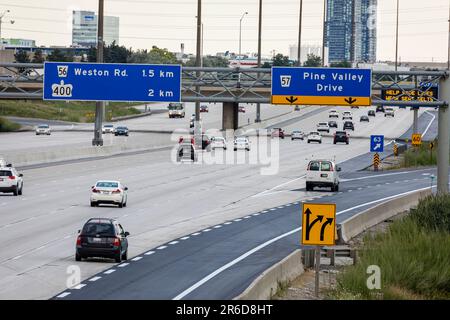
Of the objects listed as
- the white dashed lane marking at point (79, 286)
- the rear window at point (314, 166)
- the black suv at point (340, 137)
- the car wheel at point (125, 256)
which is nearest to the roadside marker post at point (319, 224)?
the white dashed lane marking at point (79, 286)

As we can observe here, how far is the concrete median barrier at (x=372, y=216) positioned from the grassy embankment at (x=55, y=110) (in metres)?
113

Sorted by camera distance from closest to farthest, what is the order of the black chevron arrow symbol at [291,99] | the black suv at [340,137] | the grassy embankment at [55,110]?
the black chevron arrow symbol at [291,99], the black suv at [340,137], the grassy embankment at [55,110]

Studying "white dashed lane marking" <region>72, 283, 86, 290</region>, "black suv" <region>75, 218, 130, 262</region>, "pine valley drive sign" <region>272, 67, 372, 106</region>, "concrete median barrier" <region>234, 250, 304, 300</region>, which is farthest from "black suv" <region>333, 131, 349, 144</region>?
"white dashed lane marking" <region>72, 283, 86, 290</region>

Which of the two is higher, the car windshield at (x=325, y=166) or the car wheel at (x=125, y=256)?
the car windshield at (x=325, y=166)

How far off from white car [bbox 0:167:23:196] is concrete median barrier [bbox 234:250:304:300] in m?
26.2

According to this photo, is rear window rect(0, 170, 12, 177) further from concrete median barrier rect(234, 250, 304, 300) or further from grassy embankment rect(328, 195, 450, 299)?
concrete median barrier rect(234, 250, 304, 300)

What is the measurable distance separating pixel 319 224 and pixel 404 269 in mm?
5620

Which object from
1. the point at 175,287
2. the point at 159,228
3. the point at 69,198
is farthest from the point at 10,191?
the point at 175,287

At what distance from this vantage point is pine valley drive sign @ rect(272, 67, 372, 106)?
2224 inches

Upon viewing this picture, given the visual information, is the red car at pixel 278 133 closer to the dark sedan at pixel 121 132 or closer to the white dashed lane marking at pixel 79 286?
the dark sedan at pixel 121 132

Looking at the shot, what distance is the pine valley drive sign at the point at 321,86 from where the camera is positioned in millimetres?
56500

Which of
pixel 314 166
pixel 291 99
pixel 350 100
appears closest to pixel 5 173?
pixel 291 99
